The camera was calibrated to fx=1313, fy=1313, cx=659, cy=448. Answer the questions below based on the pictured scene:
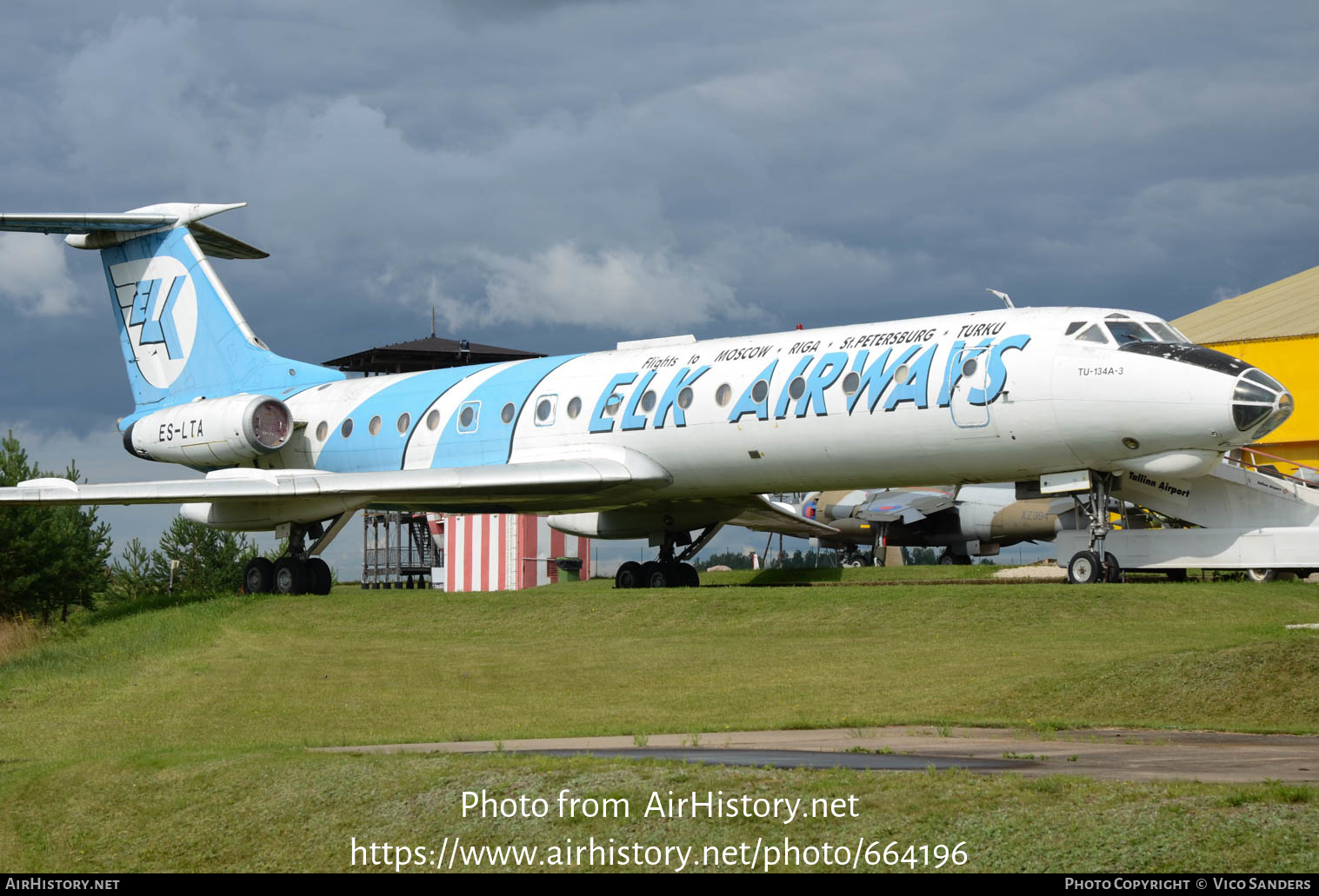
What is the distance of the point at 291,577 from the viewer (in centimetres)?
2481

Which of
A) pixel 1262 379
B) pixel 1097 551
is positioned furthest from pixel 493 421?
pixel 1262 379

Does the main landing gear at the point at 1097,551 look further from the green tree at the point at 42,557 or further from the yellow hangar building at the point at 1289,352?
the green tree at the point at 42,557

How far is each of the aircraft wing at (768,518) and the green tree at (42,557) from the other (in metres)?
22.7

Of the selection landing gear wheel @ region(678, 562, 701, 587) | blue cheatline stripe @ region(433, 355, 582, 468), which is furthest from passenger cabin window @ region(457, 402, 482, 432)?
landing gear wheel @ region(678, 562, 701, 587)

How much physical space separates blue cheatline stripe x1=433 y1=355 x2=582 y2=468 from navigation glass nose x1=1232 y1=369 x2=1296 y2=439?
12212mm

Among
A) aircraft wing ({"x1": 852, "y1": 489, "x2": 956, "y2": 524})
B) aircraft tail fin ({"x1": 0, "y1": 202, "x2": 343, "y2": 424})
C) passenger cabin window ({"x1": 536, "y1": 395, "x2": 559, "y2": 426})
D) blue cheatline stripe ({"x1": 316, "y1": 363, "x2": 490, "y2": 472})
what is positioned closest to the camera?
passenger cabin window ({"x1": 536, "y1": 395, "x2": 559, "y2": 426})

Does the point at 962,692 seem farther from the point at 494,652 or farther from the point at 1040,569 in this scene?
the point at 1040,569

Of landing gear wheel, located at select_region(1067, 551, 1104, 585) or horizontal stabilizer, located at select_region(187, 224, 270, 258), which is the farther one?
horizontal stabilizer, located at select_region(187, 224, 270, 258)

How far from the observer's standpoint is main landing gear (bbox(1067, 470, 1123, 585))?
1927 cm

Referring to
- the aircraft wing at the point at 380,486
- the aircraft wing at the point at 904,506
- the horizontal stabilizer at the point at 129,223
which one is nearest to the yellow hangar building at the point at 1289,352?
the aircraft wing at the point at 904,506

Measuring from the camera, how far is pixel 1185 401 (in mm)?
17641

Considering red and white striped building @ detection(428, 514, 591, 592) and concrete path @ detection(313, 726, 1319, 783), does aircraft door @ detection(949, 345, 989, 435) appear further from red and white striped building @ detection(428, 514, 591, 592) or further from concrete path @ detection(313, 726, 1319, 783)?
red and white striped building @ detection(428, 514, 591, 592)

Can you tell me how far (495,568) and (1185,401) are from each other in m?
34.6
